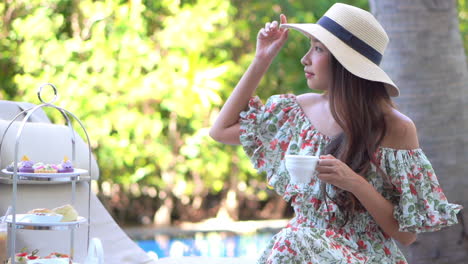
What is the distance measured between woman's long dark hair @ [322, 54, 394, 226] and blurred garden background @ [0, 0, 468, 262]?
5.36 metres

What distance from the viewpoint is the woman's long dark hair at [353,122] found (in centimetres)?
223

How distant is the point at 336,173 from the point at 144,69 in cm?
624

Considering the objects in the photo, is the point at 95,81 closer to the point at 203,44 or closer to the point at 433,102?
the point at 203,44

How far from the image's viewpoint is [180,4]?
817 centimetres

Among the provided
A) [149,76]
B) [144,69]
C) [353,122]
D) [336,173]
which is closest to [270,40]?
[353,122]

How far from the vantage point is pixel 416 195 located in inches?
88.0

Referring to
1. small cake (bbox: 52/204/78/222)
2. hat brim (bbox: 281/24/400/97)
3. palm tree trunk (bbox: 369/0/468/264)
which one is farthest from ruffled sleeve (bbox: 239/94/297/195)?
palm tree trunk (bbox: 369/0/468/264)

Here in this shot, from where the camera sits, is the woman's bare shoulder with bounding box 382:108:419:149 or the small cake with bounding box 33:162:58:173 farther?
the small cake with bounding box 33:162:58:173

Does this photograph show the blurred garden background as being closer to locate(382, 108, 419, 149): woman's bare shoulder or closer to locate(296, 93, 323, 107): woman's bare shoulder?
locate(296, 93, 323, 107): woman's bare shoulder

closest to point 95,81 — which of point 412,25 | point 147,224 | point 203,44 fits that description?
point 203,44

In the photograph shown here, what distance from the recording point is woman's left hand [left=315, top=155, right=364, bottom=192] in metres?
2.08

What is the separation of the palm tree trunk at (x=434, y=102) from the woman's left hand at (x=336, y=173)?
1.46 m

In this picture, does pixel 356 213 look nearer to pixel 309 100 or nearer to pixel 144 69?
pixel 309 100

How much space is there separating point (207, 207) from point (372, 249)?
6.64 metres
